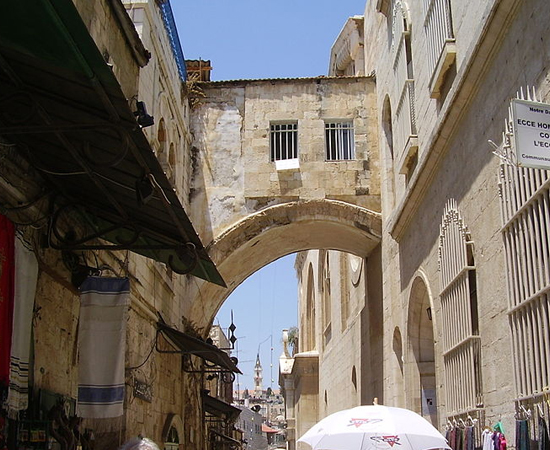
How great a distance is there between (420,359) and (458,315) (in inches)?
126

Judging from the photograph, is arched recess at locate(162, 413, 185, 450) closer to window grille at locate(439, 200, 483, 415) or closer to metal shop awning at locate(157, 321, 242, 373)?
metal shop awning at locate(157, 321, 242, 373)

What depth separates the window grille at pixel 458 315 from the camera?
7918 mm

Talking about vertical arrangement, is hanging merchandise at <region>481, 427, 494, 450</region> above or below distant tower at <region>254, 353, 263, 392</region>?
below

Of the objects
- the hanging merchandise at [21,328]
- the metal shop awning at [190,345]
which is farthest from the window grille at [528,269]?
the metal shop awning at [190,345]

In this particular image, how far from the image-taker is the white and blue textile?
606cm

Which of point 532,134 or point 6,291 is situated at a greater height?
point 532,134

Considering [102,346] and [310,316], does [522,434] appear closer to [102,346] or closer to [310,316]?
[102,346]

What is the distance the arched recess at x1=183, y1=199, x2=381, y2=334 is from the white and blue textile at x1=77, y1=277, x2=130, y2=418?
7.88 m

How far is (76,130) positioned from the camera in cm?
446

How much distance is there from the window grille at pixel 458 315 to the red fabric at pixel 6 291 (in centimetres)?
451

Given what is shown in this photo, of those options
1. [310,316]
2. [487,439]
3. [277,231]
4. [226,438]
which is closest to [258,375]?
[310,316]

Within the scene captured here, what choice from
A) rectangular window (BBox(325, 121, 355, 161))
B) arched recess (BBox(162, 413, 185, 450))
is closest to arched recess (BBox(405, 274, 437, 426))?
arched recess (BBox(162, 413, 185, 450))

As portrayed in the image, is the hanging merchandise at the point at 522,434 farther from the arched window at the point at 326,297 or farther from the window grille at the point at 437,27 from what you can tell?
the arched window at the point at 326,297

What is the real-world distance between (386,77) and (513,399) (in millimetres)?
8312
